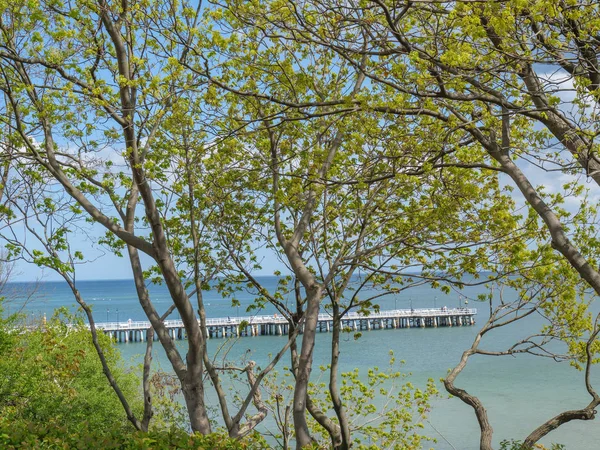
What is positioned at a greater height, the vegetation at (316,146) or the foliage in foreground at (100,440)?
the vegetation at (316,146)

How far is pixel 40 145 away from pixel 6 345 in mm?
4691

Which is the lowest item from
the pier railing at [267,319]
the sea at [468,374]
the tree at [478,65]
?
the sea at [468,374]

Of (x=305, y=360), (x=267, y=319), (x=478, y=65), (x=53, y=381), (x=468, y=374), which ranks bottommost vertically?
(x=468, y=374)

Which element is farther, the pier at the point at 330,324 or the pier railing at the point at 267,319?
the pier at the point at 330,324

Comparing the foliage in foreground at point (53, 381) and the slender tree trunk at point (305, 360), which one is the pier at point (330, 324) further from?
the slender tree trunk at point (305, 360)

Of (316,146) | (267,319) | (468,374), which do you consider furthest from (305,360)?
(267,319)

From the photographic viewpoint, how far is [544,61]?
16.4 feet

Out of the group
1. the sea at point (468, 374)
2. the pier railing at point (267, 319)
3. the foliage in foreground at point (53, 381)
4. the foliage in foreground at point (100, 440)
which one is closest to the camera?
the foliage in foreground at point (100, 440)

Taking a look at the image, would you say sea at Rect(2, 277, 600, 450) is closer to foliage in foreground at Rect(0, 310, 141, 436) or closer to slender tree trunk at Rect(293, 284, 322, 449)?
foliage in foreground at Rect(0, 310, 141, 436)

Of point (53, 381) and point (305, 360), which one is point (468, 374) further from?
point (305, 360)

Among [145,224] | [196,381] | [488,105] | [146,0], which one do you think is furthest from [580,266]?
[145,224]

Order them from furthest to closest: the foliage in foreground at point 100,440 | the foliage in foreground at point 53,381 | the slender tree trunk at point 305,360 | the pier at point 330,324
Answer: the pier at point 330,324, the foliage in foreground at point 53,381, the slender tree trunk at point 305,360, the foliage in foreground at point 100,440

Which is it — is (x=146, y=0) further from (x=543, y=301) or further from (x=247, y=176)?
(x=543, y=301)

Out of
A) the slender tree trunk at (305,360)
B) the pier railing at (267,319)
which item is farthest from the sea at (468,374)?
the slender tree trunk at (305,360)
